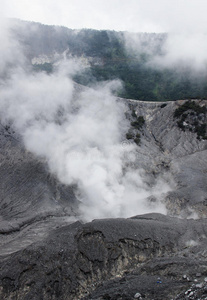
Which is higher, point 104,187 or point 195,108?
point 195,108

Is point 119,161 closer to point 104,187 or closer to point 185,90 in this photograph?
point 104,187

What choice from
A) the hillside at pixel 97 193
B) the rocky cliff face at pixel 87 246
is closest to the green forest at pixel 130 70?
the hillside at pixel 97 193

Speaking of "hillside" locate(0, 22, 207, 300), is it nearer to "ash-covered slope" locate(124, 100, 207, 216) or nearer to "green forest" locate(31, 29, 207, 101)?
"ash-covered slope" locate(124, 100, 207, 216)

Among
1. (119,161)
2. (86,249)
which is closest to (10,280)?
(86,249)

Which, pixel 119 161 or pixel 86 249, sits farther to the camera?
pixel 119 161

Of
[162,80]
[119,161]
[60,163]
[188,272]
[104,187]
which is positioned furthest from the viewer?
[162,80]

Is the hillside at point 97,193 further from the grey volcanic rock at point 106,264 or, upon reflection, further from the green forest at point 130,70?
the green forest at point 130,70

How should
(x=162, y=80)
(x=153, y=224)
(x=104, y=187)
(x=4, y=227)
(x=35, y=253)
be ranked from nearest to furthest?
(x=35, y=253) < (x=153, y=224) < (x=4, y=227) < (x=104, y=187) < (x=162, y=80)
